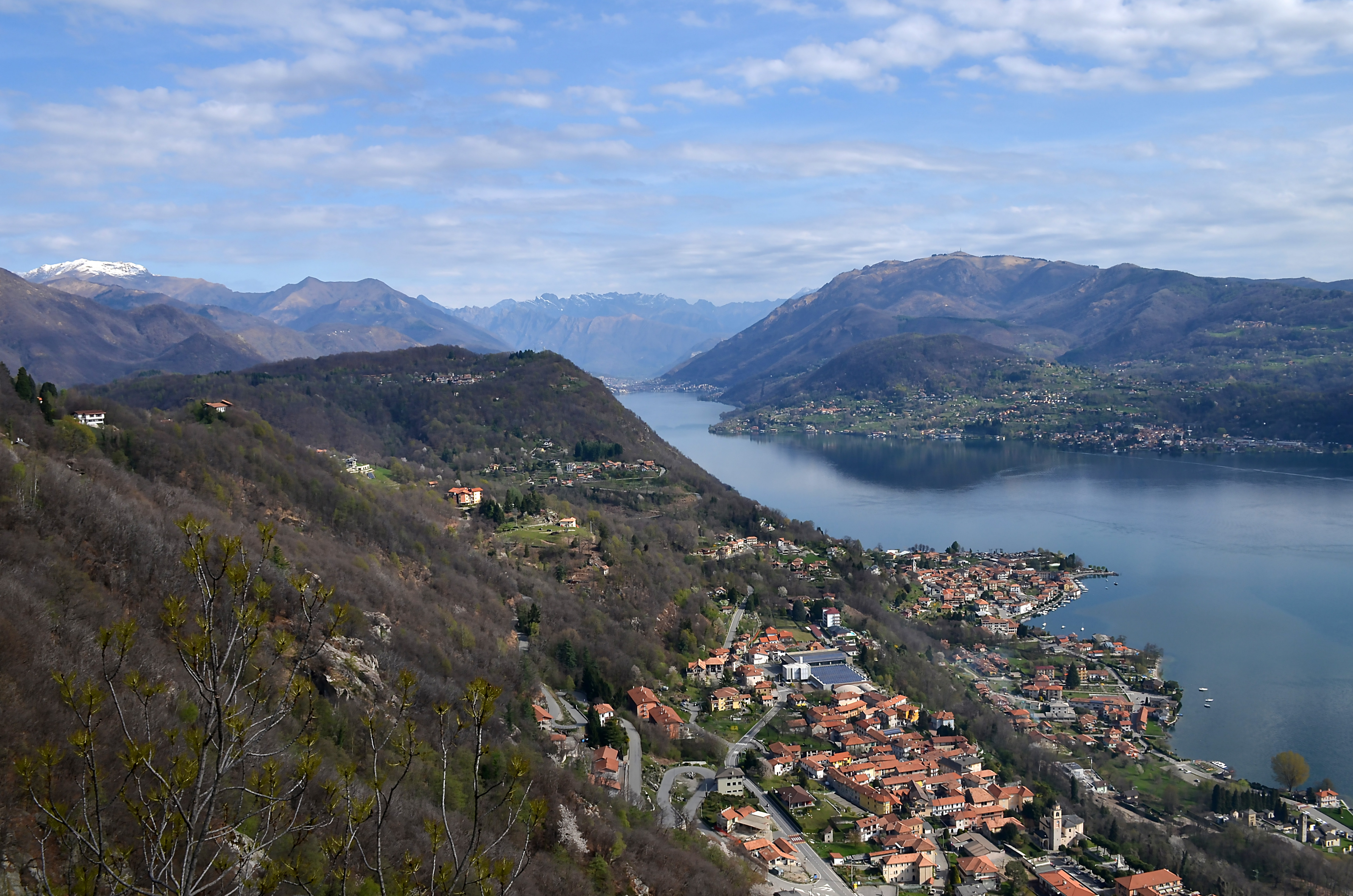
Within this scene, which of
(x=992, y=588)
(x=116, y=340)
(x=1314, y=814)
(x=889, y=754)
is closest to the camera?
(x=1314, y=814)

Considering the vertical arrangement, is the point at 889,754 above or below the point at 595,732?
below

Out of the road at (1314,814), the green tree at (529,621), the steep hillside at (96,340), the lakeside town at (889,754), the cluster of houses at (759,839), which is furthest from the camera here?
the steep hillside at (96,340)

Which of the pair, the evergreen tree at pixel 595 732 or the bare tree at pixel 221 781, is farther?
the evergreen tree at pixel 595 732

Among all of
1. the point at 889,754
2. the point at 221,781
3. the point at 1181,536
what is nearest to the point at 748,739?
the point at 889,754

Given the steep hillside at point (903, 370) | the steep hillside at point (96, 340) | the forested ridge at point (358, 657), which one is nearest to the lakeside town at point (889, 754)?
the forested ridge at point (358, 657)

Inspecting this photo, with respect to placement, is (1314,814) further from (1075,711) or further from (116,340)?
(116,340)

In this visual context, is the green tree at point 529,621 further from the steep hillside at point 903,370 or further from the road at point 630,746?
the steep hillside at point 903,370

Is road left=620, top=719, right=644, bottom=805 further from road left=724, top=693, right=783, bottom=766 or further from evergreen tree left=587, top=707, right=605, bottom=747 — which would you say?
road left=724, top=693, right=783, bottom=766

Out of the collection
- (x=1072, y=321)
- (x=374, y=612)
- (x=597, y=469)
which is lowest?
(x=374, y=612)
